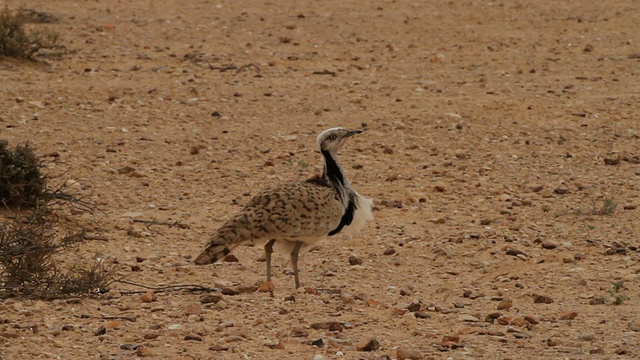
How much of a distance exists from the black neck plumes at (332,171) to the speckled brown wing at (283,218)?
0.74 feet

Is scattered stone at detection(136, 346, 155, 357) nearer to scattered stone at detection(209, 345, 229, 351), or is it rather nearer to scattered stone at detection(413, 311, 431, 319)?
scattered stone at detection(209, 345, 229, 351)

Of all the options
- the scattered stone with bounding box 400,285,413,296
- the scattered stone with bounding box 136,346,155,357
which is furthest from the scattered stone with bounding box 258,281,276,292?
the scattered stone with bounding box 136,346,155,357

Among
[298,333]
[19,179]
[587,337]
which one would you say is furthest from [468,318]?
[19,179]

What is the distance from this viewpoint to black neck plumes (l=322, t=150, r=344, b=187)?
9.26m

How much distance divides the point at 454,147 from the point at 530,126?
1229 mm

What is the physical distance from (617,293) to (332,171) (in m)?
2.34

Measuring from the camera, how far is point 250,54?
16.7 meters

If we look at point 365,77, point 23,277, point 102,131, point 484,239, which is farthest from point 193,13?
point 23,277

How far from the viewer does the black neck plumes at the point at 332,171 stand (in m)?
9.26

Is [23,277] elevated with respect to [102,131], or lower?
elevated

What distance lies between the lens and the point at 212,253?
27.1 ft

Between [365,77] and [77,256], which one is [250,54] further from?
[77,256]

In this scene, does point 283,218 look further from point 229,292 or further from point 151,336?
point 151,336

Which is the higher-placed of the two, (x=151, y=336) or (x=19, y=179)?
(x=151, y=336)
